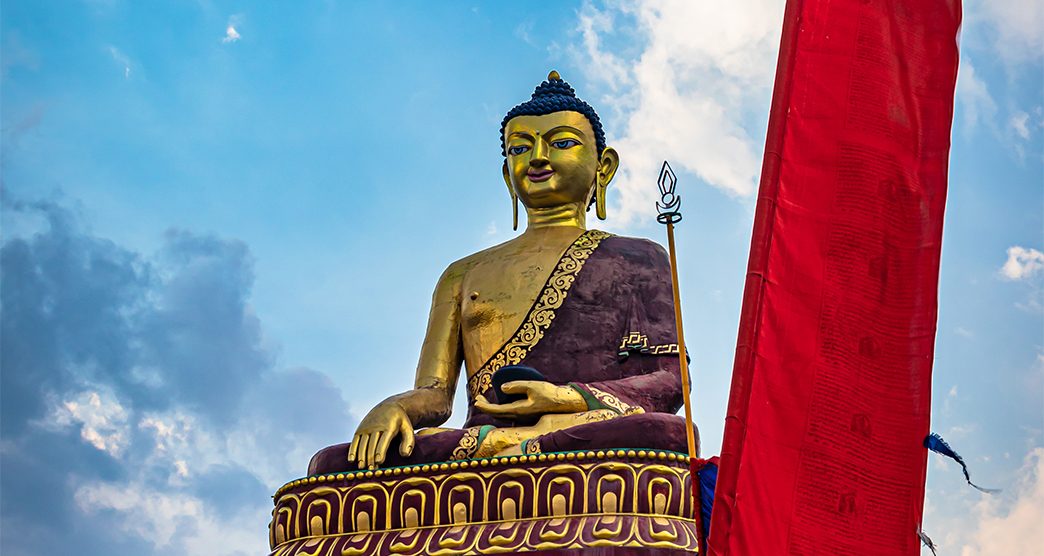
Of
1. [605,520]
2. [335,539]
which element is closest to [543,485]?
[605,520]

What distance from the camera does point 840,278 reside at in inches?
156

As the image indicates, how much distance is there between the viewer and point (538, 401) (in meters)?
6.50

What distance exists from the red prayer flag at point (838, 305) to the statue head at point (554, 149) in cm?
366

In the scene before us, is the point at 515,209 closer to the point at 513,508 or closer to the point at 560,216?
the point at 560,216

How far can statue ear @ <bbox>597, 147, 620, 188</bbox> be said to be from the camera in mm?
8031

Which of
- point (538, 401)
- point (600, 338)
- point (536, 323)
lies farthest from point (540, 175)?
point (538, 401)

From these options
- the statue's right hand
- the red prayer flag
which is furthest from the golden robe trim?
the red prayer flag

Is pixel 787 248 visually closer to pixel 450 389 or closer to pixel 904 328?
pixel 904 328

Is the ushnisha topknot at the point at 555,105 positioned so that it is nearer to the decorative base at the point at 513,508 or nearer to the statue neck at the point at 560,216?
the statue neck at the point at 560,216

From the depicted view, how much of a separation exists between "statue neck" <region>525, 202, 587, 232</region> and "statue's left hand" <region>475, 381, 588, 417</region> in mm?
1620

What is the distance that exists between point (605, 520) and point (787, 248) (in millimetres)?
2152

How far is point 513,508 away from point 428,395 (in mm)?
1477

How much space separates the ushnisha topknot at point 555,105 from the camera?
311 inches

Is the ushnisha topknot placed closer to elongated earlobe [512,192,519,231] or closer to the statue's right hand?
elongated earlobe [512,192,519,231]
